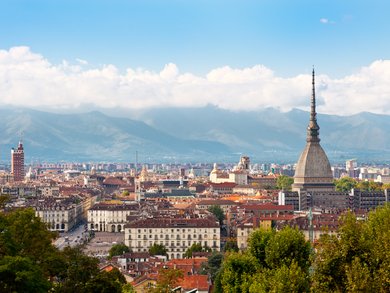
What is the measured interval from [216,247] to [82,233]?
90.2 ft

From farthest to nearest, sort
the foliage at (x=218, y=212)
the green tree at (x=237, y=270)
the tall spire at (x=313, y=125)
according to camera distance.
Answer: the tall spire at (x=313, y=125) < the foliage at (x=218, y=212) < the green tree at (x=237, y=270)

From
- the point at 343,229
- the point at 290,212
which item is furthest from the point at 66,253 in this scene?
the point at 290,212

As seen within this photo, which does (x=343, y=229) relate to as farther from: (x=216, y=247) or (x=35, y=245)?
(x=216, y=247)

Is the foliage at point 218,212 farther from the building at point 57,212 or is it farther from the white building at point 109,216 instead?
the building at point 57,212

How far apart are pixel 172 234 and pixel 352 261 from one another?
5741 centimetres

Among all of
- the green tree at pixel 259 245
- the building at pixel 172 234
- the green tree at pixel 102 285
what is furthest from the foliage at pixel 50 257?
the building at pixel 172 234

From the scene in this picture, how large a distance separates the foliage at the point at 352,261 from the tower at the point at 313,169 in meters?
94.0

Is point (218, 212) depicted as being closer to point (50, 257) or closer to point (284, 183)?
point (284, 183)

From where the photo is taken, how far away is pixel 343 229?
1239 inches

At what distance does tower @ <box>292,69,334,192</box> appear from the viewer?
126 meters

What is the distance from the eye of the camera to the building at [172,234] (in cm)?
8569

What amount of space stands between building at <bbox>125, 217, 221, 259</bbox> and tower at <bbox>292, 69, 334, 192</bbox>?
4043 cm

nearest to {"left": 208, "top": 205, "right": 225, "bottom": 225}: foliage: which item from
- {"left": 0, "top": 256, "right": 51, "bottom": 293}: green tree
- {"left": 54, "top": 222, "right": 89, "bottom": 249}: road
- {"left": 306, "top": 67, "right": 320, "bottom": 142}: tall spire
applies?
{"left": 54, "top": 222, "right": 89, "bottom": 249}: road

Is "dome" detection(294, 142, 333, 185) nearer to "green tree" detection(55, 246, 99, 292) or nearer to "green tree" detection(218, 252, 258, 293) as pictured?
"green tree" detection(218, 252, 258, 293)
